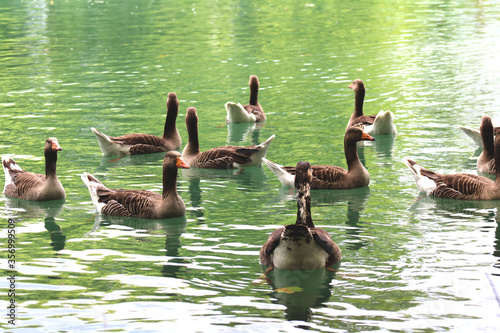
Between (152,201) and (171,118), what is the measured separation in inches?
228

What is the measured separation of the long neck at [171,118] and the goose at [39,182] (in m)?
4.43

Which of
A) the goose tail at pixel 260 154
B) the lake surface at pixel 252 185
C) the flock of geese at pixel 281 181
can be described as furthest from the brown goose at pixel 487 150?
the goose tail at pixel 260 154

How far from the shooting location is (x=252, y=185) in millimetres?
15234

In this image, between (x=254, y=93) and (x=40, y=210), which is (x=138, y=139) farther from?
(x=254, y=93)

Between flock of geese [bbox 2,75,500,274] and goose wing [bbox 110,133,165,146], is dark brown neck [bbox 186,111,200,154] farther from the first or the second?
goose wing [bbox 110,133,165,146]

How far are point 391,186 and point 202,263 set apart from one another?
18.1 ft

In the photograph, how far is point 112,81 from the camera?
27125 mm

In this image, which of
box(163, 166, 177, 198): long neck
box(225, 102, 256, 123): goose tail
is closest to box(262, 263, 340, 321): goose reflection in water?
box(163, 166, 177, 198): long neck

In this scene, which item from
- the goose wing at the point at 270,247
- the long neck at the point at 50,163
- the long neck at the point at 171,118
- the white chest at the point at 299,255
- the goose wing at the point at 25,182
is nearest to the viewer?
the white chest at the point at 299,255

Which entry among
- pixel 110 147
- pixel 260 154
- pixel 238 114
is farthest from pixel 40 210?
pixel 238 114

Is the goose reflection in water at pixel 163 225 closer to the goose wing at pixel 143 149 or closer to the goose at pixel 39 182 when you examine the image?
the goose at pixel 39 182

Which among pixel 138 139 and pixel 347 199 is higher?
pixel 138 139

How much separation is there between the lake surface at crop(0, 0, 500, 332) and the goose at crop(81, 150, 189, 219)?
0.66ft

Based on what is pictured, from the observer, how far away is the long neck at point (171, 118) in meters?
18.4
